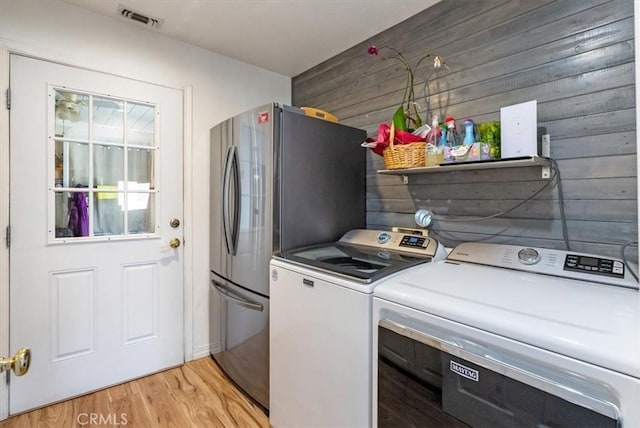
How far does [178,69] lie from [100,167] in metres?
0.88

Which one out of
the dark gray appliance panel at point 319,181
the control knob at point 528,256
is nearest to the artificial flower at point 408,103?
the dark gray appliance panel at point 319,181

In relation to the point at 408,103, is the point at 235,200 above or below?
below

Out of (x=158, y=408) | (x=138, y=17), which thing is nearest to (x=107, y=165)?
(x=138, y=17)

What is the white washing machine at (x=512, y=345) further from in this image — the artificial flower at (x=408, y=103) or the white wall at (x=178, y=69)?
the white wall at (x=178, y=69)

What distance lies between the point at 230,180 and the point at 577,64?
6.09 feet

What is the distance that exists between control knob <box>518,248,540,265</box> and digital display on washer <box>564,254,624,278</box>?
10 centimetres

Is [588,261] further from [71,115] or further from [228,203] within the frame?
[71,115]

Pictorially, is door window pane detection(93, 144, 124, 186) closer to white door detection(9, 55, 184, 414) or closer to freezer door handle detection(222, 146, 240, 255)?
white door detection(9, 55, 184, 414)

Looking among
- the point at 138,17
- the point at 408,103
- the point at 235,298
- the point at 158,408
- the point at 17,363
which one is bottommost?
the point at 158,408

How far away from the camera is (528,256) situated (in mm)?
1297

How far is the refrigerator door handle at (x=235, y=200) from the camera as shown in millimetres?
1953

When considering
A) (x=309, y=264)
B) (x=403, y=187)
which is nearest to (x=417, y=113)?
(x=403, y=187)

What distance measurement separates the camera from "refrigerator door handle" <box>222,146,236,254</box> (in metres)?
2.02

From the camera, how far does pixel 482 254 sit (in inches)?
56.2
